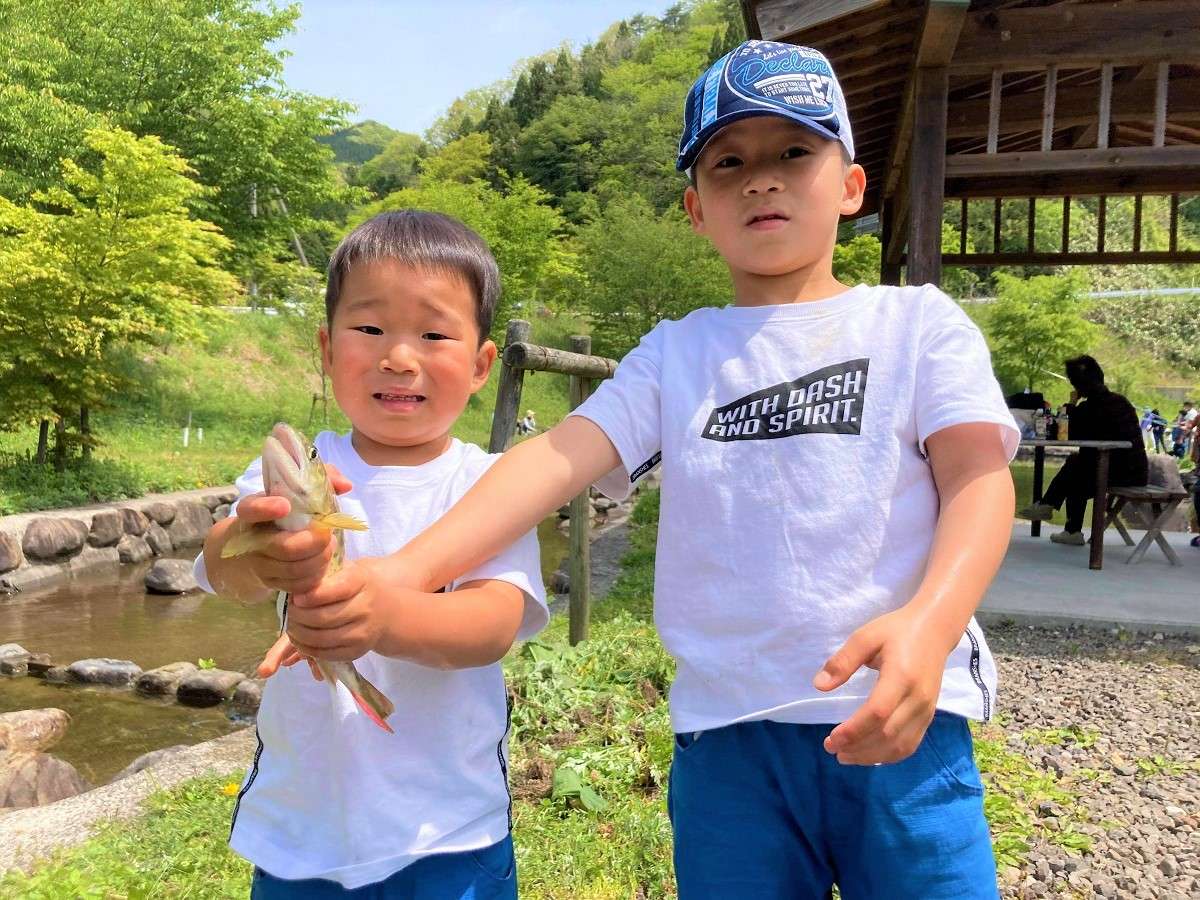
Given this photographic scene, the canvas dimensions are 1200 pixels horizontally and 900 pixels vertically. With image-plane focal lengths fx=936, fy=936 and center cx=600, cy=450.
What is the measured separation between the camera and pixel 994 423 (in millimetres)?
1183

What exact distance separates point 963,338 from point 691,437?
1.29 ft

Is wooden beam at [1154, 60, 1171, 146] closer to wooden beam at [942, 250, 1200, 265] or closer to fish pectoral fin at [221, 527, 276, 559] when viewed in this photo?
wooden beam at [942, 250, 1200, 265]

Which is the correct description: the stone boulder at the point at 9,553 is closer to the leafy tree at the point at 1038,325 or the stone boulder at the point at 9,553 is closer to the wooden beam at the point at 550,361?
the wooden beam at the point at 550,361

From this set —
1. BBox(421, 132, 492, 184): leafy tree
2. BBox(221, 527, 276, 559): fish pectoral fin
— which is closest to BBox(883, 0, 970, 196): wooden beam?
BBox(221, 527, 276, 559): fish pectoral fin

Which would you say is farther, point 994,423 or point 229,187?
point 229,187

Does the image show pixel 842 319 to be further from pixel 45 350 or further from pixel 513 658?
pixel 45 350

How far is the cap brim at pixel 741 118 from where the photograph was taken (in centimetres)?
129

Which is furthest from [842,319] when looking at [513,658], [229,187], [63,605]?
[229,187]

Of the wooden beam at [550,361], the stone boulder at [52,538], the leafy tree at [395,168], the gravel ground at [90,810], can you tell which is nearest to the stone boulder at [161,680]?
the gravel ground at [90,810]

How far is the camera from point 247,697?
6.38 m

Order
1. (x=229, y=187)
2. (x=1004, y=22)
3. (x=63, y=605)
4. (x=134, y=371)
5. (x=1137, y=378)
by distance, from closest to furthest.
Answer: (x=1004, y=22) < (x=63, y=605) < (x=134, y=371) < (x=229, y=187) < (x=1137, y=378)

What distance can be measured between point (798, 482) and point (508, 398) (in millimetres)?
2846

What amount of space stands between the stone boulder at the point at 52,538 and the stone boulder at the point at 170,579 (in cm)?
145

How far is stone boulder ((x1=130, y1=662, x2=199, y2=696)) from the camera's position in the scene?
6.58 m
